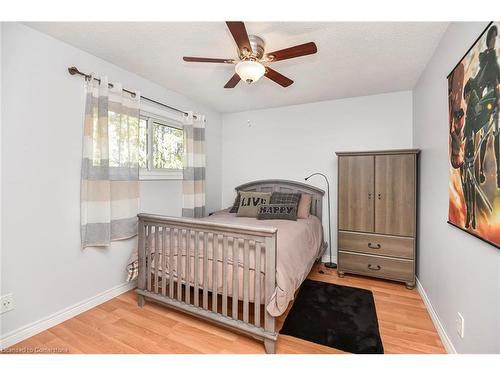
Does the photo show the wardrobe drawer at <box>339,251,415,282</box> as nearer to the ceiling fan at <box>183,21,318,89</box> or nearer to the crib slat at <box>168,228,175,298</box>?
the crib slat at <box>168,228,175,298</box>

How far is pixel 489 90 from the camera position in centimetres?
115

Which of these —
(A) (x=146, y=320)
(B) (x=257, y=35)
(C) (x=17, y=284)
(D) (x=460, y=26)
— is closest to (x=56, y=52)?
(B) (x=257, y=35)

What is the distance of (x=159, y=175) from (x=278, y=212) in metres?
1.53

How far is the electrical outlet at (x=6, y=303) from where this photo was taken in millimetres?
1642

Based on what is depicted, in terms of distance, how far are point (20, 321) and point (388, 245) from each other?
343cm

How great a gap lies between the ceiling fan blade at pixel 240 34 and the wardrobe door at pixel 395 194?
2.01m

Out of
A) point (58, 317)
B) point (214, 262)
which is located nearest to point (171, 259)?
point (214, 262)

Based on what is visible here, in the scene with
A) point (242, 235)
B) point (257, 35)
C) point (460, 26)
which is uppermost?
point (257, 35)

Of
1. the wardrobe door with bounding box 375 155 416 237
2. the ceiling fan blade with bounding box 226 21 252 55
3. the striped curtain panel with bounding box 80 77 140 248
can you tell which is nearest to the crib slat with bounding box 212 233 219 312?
the striped curtain panel with bounding box 80 77 140 248

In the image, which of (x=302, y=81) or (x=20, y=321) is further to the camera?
(x=302, y=81)

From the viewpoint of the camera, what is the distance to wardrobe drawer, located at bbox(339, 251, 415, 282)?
8.68 ft

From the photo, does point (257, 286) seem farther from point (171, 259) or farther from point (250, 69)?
point (250, 69)

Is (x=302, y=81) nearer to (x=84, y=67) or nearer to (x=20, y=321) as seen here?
(x=84, y=67)

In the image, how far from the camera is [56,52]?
6.32 feet
